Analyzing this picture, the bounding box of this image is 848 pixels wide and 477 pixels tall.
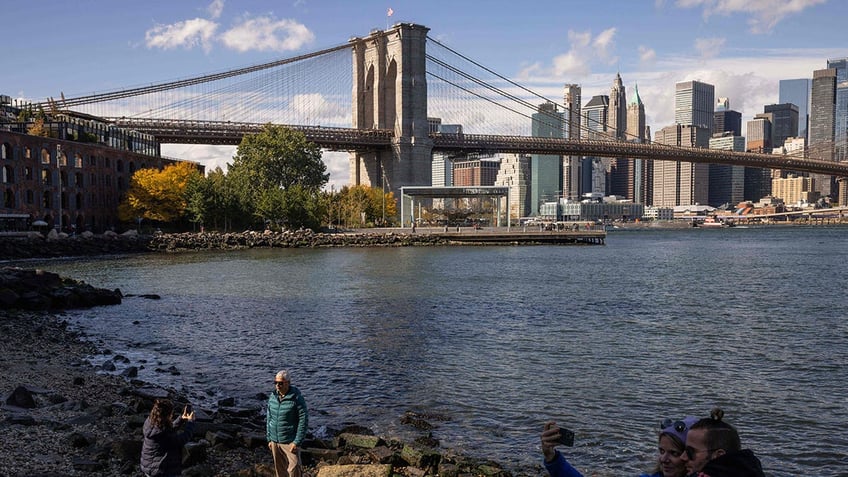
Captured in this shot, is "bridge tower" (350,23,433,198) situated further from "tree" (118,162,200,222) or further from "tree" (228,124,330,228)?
"tree" (118,162,200,222)

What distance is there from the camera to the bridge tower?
95.9 meters

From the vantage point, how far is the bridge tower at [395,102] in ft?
315

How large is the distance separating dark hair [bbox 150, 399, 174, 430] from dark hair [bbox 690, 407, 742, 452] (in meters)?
5.12

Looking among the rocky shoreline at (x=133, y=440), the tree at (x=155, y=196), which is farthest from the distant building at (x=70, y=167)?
the rocky shoreline at (x=133, y=440)

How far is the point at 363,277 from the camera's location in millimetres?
39688

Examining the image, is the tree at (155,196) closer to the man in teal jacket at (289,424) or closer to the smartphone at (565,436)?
the man in teal jacket at (289,424)

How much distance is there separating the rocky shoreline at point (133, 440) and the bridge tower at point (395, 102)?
82535 millimetres

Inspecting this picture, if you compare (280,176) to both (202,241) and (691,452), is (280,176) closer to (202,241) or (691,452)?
(202,241)

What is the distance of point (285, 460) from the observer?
871 centimetres

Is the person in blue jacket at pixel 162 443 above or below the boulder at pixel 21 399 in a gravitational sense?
above

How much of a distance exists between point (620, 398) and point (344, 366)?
658cm

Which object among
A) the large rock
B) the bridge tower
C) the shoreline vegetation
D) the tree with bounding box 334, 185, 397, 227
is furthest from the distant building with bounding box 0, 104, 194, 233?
the large rock

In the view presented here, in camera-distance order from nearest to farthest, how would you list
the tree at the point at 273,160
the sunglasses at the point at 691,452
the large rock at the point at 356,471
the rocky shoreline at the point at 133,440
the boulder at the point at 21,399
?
the sunglasses at the point at 691,452 → the large rock at the point at 356,471 → the rocky shoreline at the point at 133,440 → the boulder at the point at 21,399 → the tree at the point at 273,160

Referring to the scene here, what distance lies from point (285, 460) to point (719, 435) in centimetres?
615
